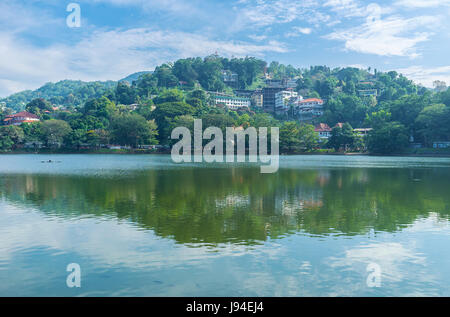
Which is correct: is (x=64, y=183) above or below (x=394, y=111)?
below

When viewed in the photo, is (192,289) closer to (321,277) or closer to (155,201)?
(321,277)

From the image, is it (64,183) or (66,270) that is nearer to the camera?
(66,270)

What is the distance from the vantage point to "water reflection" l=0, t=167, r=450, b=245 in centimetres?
1134

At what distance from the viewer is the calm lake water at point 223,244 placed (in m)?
7.05

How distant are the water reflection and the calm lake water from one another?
0.19 ft

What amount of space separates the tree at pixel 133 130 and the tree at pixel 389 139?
46576 mm

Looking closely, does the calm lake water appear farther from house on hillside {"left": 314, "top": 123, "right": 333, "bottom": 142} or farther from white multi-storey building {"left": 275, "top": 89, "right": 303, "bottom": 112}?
white multi-storey building {"left": 275, "top": 89, "right": 303, "bottom": 112}

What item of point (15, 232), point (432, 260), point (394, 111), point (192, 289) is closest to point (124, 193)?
point (15, 232)

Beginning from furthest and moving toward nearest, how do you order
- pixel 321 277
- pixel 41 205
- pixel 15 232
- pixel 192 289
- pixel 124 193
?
pixel 124 193 < pixel 41 205 < pixel 15 232 < pixel 321 277 < pixel 192 289

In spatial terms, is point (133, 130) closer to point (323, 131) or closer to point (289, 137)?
point (289, 137)

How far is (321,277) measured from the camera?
24.4 ft

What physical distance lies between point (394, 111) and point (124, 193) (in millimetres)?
77101

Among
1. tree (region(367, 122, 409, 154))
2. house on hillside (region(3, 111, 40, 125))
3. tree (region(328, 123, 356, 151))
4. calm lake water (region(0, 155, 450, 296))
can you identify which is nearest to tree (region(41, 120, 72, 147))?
house on hillside (region(3, 111, 40, 125))
